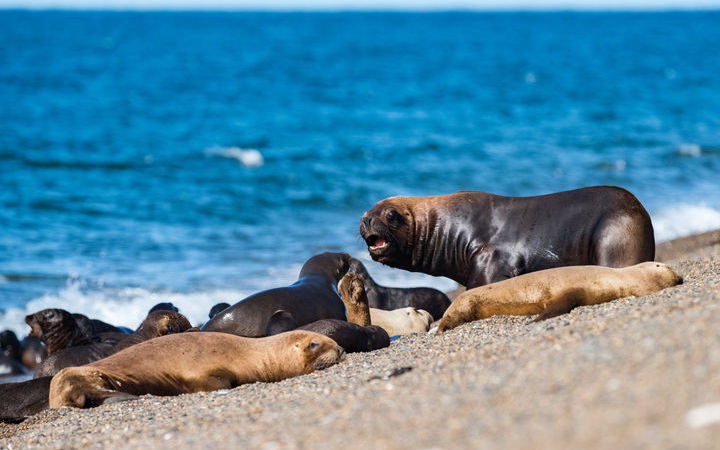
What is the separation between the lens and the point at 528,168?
853 inches

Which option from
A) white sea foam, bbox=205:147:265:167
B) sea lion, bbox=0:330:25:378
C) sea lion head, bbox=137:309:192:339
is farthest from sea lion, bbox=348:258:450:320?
white sea foam, bbox=205:147:265:167

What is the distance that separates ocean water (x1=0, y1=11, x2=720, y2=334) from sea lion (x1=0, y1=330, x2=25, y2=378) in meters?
1.19

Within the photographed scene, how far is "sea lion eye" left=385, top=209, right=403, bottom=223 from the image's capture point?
912cm

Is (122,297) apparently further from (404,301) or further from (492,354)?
(492,354)

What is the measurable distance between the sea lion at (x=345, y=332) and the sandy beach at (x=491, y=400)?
74 cm

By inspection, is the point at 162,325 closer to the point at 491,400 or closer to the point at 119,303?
the point at 119,303

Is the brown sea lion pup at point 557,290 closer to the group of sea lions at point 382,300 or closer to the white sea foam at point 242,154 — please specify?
the group of sea lions at point 382,300

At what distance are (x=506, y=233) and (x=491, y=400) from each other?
501 centimetres

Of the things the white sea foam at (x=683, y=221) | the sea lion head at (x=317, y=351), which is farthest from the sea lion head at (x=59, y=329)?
the white sea foam at (x=683, y=221)

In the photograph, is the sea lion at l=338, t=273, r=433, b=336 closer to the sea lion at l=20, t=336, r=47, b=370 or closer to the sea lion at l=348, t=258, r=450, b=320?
the sea lion at l=348, t=258, r=450, b=320

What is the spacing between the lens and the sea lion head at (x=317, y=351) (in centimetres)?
682

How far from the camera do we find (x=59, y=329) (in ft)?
30.3

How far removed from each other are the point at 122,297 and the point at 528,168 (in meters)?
12.2

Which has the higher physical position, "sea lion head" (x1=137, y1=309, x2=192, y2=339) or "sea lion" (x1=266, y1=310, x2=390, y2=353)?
"sea lion head" (x1=137, y1=309, x2=192, y2=339)
